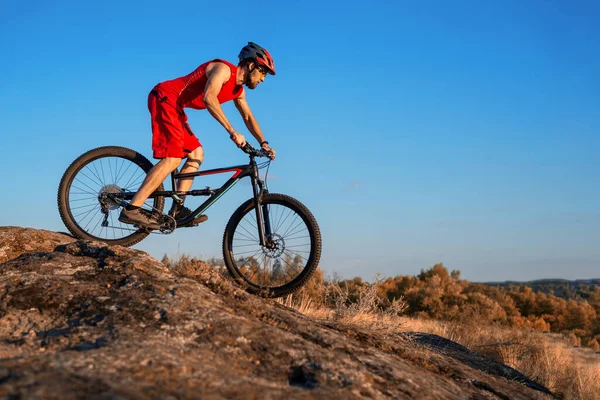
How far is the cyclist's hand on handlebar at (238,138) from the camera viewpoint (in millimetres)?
5246

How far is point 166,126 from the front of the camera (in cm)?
542

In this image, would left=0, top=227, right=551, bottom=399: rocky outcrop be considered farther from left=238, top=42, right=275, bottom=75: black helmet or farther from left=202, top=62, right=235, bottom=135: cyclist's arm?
left=238, top=42, right=275, bottom=75: black helmet

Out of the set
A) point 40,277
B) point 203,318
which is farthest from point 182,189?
point 203,318

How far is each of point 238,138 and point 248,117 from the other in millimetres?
744

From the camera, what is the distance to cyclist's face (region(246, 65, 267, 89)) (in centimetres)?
547

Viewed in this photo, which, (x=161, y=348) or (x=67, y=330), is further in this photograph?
(x=67, y=330)

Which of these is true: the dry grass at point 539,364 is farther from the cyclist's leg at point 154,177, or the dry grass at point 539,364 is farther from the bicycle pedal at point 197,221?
the cyclist's leg at point 154,177

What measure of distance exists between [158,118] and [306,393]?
391 centimetres

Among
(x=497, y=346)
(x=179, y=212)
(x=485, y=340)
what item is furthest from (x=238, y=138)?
(x=485, y=340)

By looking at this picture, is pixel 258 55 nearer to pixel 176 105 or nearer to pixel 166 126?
pixel 176 105

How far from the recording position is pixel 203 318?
2861 millimetres

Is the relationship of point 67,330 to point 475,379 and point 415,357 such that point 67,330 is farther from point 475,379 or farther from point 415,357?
point 475,379

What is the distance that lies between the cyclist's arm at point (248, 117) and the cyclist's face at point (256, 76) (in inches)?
11.6

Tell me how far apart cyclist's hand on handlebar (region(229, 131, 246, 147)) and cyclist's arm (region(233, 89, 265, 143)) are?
26.2 inches
